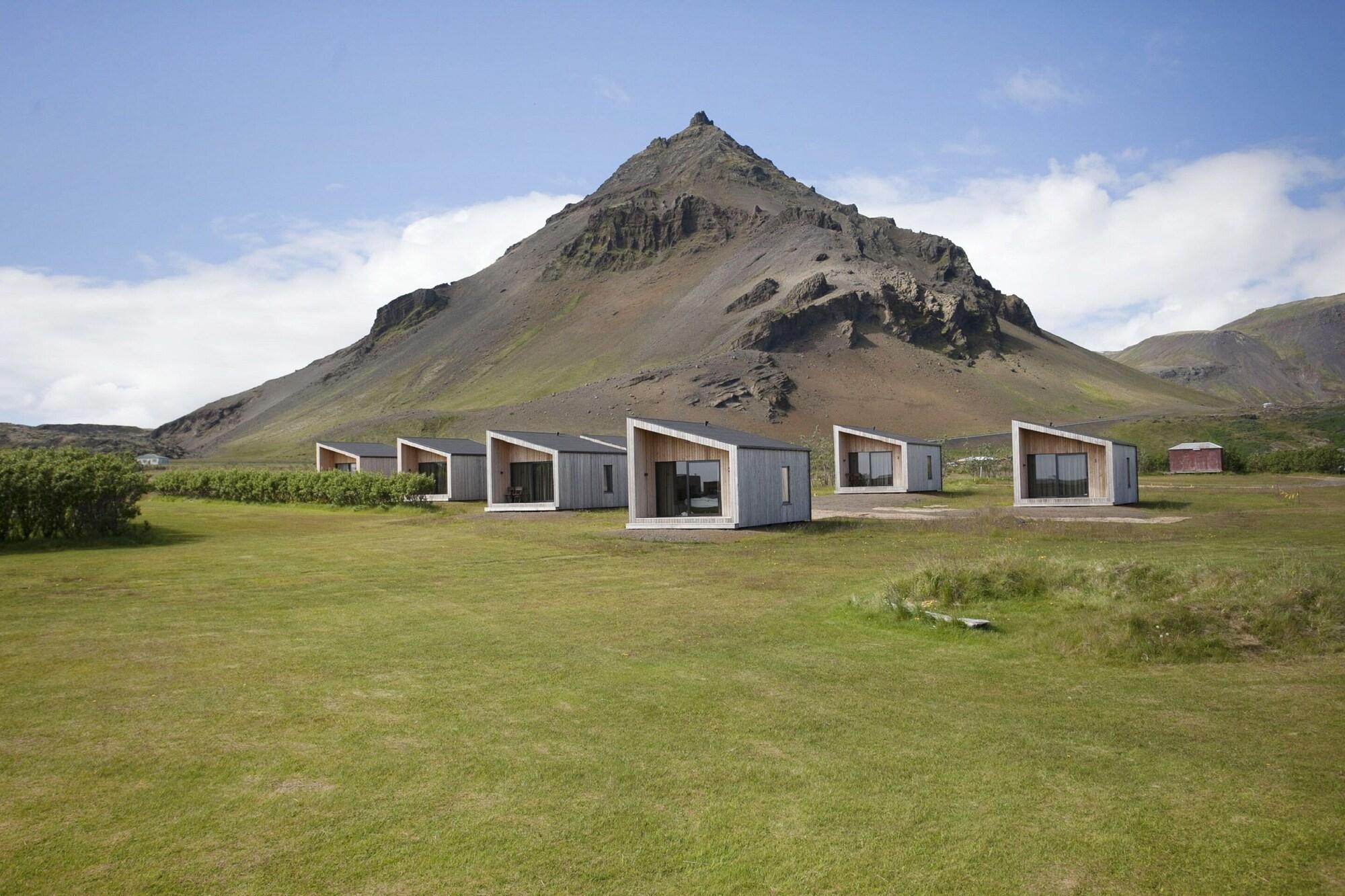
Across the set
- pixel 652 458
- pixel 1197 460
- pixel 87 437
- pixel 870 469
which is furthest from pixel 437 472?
pixel 87 437

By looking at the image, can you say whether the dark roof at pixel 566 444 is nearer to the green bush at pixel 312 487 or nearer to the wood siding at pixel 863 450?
the green bush at pixel 312 487

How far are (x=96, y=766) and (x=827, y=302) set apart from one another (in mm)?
120327

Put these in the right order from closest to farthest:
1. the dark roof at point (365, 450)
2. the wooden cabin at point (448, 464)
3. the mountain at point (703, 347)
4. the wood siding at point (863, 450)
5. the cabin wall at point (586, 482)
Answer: the cabin wall at point (586, 482)
the wooden cabin at point (448, 464)
the wood siding at point (863, 450)
the dark roof at point (365, 450)
the mountain at point (703, 347)

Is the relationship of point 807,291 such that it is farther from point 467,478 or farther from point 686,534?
point 686,534

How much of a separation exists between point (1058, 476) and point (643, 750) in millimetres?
30045

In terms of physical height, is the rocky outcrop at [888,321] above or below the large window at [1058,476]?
above

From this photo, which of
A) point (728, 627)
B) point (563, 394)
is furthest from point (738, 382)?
point (728, 627)

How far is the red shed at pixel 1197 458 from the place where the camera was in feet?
179

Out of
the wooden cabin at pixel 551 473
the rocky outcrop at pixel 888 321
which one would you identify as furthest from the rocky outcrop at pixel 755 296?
the wooden cabin at pixel 551 473

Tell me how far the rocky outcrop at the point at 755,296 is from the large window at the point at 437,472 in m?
92.4

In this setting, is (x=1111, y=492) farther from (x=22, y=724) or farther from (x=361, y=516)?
(x=22, y=724)

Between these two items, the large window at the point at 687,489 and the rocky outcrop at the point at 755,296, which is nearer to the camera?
the large window at the point at 687,489

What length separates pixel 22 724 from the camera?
6.90m

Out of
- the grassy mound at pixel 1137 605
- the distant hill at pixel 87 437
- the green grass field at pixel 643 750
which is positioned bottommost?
the green grass field at pixel 643 750
